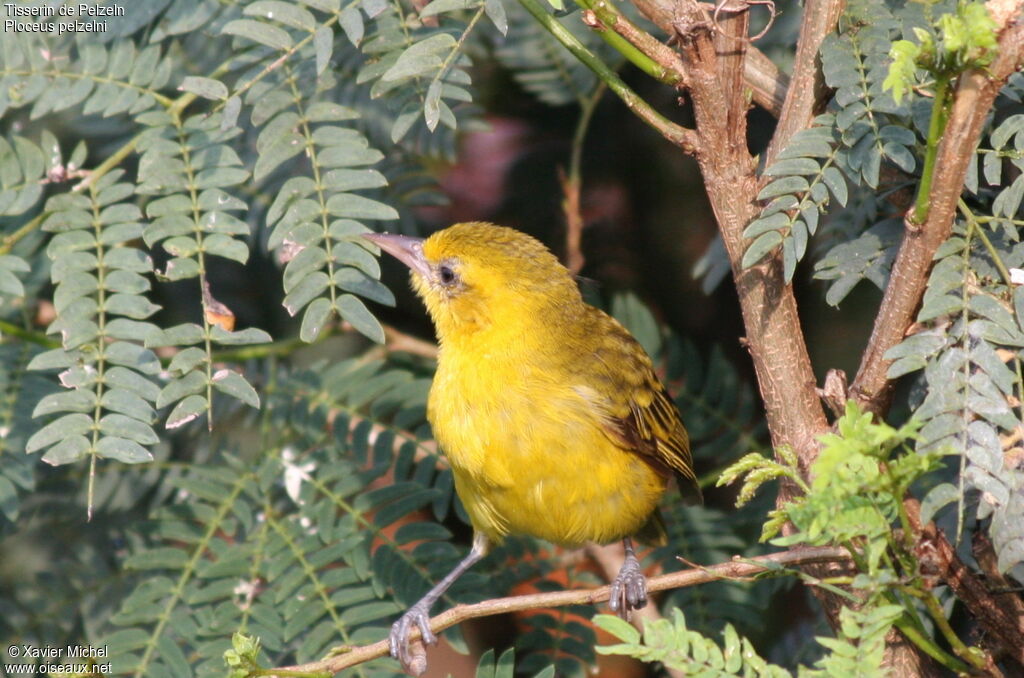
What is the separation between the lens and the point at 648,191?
465 centimetres

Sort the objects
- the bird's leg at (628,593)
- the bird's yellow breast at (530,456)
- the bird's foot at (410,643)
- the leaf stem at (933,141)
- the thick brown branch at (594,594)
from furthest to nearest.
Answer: the bird's leg at (628,593)
the bird's yellow breast at (530,456)
the bird's foot at (410,643)
the thick brown branch at (594,594)
the leaf stem at (933,141)

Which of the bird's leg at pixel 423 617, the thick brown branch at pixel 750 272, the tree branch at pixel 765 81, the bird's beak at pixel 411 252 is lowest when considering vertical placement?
the bird's leg at pixel 423 617

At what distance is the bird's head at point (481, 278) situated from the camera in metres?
3.42

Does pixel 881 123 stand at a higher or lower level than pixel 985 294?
higher

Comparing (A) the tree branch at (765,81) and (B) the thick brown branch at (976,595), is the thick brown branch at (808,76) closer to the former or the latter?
(A) the tree branch at (765,81)

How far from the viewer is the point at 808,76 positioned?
8.16 ft

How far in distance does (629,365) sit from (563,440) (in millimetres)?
542

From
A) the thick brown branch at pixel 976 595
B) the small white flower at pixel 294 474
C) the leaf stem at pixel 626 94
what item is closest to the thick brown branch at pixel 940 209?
the thick brown branch at pixel 976 595

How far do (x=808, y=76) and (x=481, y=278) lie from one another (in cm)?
132

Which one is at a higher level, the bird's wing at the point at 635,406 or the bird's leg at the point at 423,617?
the bird's wing at the point at 635,406

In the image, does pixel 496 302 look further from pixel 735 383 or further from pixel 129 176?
pixel 129 176

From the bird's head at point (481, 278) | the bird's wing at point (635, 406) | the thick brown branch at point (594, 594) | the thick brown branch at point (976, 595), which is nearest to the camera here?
the thick brown branch at point (594, 594)

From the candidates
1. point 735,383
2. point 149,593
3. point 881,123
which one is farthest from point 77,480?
point 881,123

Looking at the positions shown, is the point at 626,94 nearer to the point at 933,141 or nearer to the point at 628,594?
the point at 933,141
